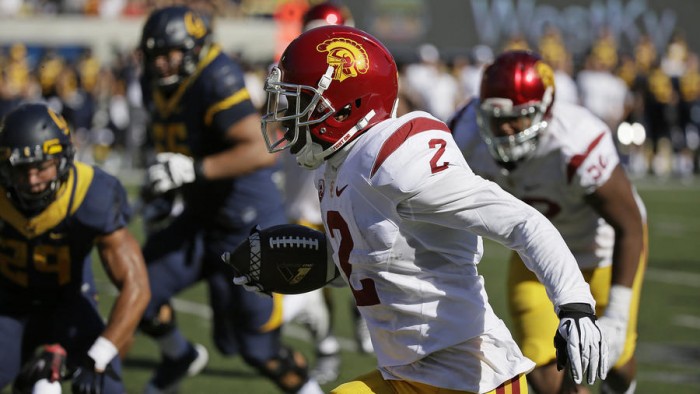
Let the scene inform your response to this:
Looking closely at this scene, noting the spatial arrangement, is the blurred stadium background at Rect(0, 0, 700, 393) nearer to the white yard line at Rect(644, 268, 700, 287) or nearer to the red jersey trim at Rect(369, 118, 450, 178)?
the white yard line at Rect(644, 268, 700, 287)

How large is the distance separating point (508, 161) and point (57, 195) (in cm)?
164

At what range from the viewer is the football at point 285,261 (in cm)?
333

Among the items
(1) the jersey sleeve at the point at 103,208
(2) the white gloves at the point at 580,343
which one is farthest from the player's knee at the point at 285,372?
(2) the white gloves at the point at 580,343

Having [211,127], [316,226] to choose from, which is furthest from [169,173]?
[316,226]

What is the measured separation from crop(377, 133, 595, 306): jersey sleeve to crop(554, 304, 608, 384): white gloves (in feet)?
0.12

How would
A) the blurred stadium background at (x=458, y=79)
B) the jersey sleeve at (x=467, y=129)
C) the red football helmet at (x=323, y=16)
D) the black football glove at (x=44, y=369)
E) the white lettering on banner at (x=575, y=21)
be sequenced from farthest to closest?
the white lettering on banner at (x=575, y=21)
the blurred stadium background at (x=458, y=79)
the red football helmet at (x=323, y=16)
the jersey sleeve at (x=467, y=129)
the black football glove at (x=44, y=369)

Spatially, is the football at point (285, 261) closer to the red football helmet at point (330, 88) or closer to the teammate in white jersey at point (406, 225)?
the teammate in white jersey at point (406, 225)

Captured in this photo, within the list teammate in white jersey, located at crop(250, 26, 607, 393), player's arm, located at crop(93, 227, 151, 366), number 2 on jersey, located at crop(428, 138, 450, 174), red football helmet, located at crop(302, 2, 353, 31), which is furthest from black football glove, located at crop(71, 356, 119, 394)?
red football helmet, located at crop(302, 2, 353, 31)

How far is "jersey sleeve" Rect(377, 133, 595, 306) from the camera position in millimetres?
2758

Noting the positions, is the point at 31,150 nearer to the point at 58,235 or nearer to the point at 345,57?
the point at 58,235

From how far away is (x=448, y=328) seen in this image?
2965 millimetres

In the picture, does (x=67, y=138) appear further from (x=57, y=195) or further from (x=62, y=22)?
(x=62, y=22)

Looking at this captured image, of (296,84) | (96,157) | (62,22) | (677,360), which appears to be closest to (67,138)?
(296,84)

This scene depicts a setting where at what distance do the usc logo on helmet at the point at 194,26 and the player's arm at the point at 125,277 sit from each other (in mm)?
1336
